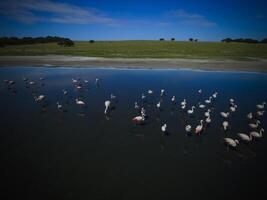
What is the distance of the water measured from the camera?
357 inches

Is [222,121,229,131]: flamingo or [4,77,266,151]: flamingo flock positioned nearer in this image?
[4,77,266,151]: flamingo flock

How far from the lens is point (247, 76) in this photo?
34.0 m

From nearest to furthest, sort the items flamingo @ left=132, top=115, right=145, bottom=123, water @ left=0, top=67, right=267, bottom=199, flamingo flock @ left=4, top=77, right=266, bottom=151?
water @ left=0, top=67, right=267, bottom=199 → flamingo flock @ left=4, top=77, right=266, bottom=151 → flamingo @ left=132, top=115, right=145, bottom=123

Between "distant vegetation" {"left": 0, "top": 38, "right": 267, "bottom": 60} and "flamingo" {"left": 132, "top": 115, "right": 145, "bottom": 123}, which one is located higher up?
"flamingo" {"left": 132, "top": 115, "right": 145, "bottom": 123}

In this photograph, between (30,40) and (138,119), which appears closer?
(138,119)

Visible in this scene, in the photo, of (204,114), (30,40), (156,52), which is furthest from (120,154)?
(30,40)

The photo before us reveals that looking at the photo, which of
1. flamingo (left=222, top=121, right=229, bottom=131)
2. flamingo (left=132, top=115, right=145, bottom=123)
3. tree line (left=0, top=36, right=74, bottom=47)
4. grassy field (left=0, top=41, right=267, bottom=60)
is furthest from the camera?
tree line (left=0, top=36, right=74, bottom=47)

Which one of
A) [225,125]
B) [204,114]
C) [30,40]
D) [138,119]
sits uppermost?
[225,125]

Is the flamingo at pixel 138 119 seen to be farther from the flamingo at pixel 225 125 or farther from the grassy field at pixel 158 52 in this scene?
the grassy field at pixel 158 52

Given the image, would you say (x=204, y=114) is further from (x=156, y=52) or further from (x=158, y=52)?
(x=158, y=52)

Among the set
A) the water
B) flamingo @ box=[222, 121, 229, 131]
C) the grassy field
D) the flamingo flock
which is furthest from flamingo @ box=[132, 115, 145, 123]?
the grassy field

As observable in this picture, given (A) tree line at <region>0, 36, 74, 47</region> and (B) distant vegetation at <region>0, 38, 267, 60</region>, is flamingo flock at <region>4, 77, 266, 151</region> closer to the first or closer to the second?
(B) distant vegetation at <region>0, 38, 267, 60</region>

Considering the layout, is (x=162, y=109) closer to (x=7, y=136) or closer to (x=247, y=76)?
(x=7, y=136)

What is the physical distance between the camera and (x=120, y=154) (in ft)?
37.7
